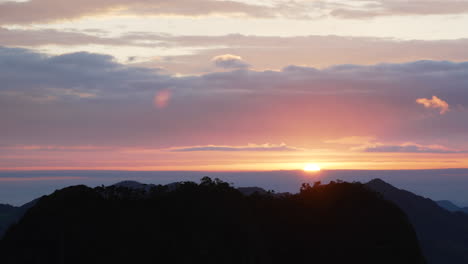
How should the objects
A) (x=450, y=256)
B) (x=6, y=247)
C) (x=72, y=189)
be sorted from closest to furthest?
(x=6, y=247)
(x=72, y=189)
(x=450, y=256)

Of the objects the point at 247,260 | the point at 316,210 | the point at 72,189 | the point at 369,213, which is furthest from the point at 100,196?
the point at 369,213

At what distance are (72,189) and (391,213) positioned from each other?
108 ft

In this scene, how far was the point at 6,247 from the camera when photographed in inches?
1987

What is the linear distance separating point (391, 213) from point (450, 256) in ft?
367

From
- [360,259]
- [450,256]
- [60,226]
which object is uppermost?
[60,226]

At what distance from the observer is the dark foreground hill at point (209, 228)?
5084 centimetres

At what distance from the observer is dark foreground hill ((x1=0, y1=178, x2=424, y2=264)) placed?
167ft

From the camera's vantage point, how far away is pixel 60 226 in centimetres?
5119

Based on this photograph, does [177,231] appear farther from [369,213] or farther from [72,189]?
[369,213]

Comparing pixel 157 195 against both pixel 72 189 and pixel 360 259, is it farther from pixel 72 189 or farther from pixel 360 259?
pixel 360 259

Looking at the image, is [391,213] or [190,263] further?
[391,213]

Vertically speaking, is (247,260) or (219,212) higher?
(219,212)

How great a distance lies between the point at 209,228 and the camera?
5462 centimetres

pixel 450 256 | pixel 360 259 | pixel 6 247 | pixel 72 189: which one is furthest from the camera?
pixel 450 256
